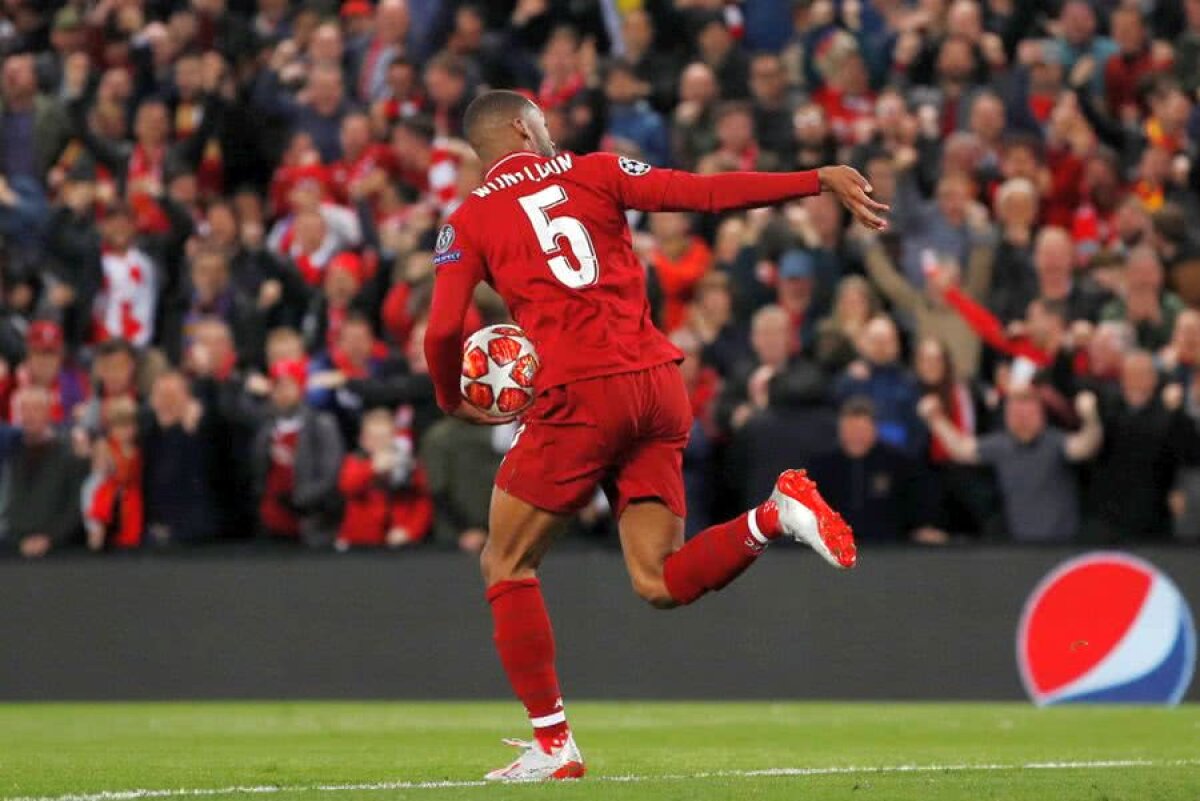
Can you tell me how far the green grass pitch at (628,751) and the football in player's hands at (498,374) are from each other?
1.27 metres

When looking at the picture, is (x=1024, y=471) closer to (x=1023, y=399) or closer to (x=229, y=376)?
(x=1023, y=399)

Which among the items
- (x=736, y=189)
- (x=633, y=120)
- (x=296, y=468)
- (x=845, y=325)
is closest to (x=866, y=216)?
(x=736, y=189)

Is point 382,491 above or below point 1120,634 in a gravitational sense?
above

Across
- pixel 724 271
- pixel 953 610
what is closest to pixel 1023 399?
pixel 953 610

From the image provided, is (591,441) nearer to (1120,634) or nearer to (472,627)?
(1120,634)

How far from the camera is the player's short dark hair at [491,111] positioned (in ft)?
28.3

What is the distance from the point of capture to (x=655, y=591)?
8.34 metres

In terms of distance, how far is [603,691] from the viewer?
15.4m

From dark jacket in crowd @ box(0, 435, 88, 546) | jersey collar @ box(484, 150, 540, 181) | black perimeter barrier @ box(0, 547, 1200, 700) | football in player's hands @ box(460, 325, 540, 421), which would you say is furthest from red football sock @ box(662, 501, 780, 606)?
dark jacket in crowd @ box(0, 435, 88, 546)

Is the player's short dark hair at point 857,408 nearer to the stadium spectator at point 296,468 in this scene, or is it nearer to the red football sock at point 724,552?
the stadium spectator at point 296,468

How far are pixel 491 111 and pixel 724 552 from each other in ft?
5.67

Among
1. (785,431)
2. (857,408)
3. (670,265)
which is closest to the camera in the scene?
(857,408)

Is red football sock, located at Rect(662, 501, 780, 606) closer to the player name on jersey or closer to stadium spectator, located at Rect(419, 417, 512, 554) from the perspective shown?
the player name on jersey

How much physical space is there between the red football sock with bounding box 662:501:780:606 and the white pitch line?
66 cm
